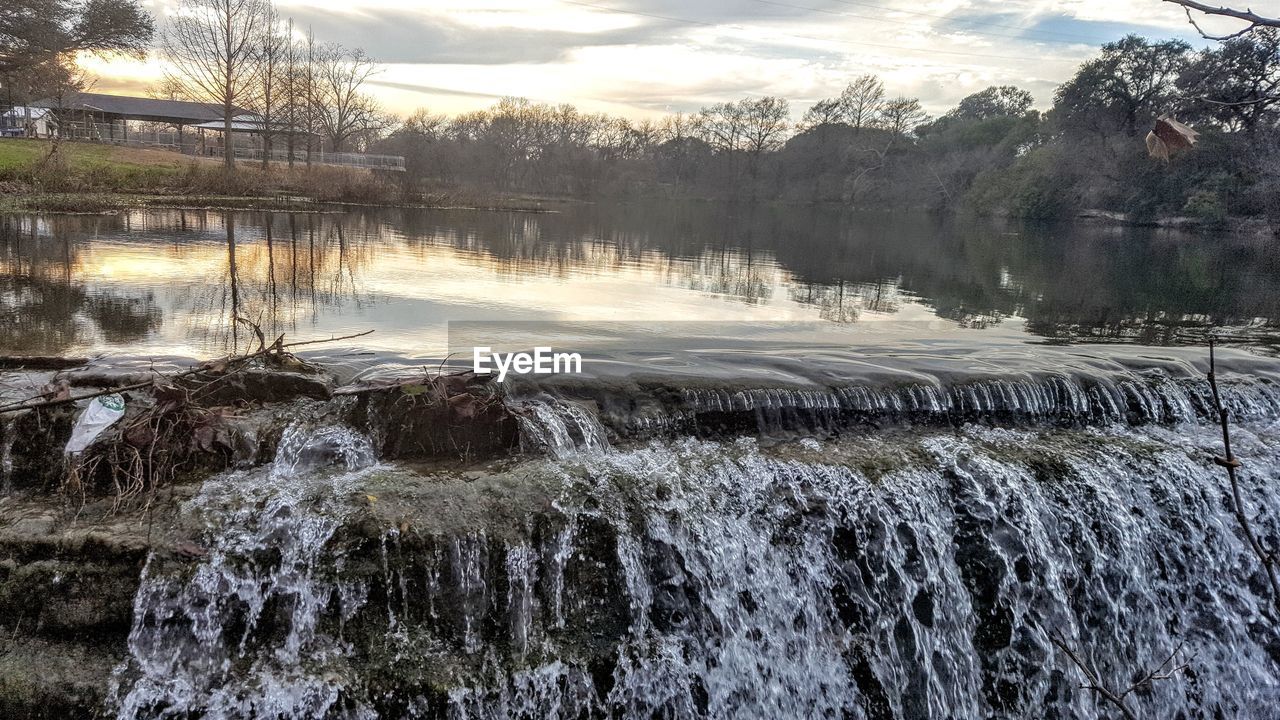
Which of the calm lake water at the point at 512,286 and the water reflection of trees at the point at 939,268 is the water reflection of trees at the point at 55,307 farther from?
the water reflection of trees at the point at 939,268

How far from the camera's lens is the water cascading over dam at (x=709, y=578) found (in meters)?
4.01

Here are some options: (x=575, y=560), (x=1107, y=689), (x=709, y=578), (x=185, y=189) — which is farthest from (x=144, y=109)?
(x=1107, y=689)

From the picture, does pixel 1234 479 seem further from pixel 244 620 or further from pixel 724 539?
pixel 244 620

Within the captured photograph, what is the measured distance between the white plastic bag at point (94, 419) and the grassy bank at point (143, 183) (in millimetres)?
17740

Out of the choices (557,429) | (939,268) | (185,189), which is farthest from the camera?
(185,189)

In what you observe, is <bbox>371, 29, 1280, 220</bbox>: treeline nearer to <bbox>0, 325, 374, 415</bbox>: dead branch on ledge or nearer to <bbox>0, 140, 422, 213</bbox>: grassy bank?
<bbox>0, 140, 422, 213</bbox>: grassy bank

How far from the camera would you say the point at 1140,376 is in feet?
25.4

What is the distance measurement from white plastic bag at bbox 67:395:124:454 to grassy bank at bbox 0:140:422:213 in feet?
58.2

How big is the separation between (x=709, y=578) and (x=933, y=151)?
75.8 meters

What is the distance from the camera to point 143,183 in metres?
26.5

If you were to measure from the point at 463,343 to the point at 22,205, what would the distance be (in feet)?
56.7

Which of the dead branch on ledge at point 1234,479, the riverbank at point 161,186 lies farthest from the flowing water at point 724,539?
the riverbank at point 161,186

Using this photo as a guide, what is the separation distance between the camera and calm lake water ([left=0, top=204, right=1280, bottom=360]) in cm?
811

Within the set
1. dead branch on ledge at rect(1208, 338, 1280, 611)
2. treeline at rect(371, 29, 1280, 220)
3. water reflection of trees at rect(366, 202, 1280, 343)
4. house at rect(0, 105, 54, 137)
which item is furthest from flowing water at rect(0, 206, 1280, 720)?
house at rect(0, 105, 54, 137)
